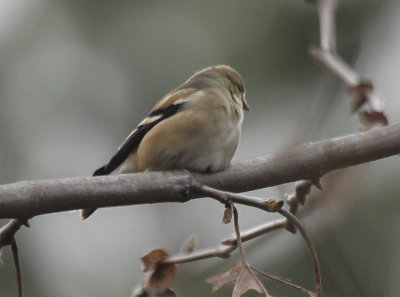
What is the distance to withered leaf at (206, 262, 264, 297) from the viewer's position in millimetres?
2248

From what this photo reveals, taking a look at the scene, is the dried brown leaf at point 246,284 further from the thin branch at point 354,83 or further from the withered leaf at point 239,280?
the thin branch at point 354,83

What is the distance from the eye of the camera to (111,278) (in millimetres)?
8789

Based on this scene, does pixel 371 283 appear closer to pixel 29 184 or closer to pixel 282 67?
pixel 29 184

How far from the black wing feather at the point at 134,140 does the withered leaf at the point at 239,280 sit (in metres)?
1.74

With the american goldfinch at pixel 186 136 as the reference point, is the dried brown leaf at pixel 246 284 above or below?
below

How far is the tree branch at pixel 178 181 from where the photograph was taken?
2.41 metres

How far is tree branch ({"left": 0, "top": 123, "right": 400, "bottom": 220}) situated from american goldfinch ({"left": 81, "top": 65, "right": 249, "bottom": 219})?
0.73 metres

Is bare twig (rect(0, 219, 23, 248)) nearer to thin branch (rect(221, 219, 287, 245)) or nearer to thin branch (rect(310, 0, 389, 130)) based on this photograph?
thin branch (rect(221, 219, 287, 245))

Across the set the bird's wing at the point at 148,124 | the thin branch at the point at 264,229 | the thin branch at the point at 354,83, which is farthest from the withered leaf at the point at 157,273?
the bird's wing at the point at 148,124

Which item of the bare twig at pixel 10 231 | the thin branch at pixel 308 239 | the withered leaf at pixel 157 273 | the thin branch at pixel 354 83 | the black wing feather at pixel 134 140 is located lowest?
the withered leaf at pixel 157 273

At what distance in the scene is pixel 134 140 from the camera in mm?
4184

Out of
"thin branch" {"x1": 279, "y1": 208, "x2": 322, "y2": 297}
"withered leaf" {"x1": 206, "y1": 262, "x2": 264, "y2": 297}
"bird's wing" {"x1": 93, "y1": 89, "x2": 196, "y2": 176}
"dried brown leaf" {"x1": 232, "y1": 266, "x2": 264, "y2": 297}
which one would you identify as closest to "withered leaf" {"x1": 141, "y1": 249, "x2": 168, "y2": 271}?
"withered leaf" {"x1": 206, "y1": 262, "x2": 264, "y2": 297}

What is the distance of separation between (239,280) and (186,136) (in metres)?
1.75

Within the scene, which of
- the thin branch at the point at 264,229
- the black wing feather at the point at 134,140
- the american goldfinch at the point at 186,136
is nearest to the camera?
the thin branch at the point at 264,229
